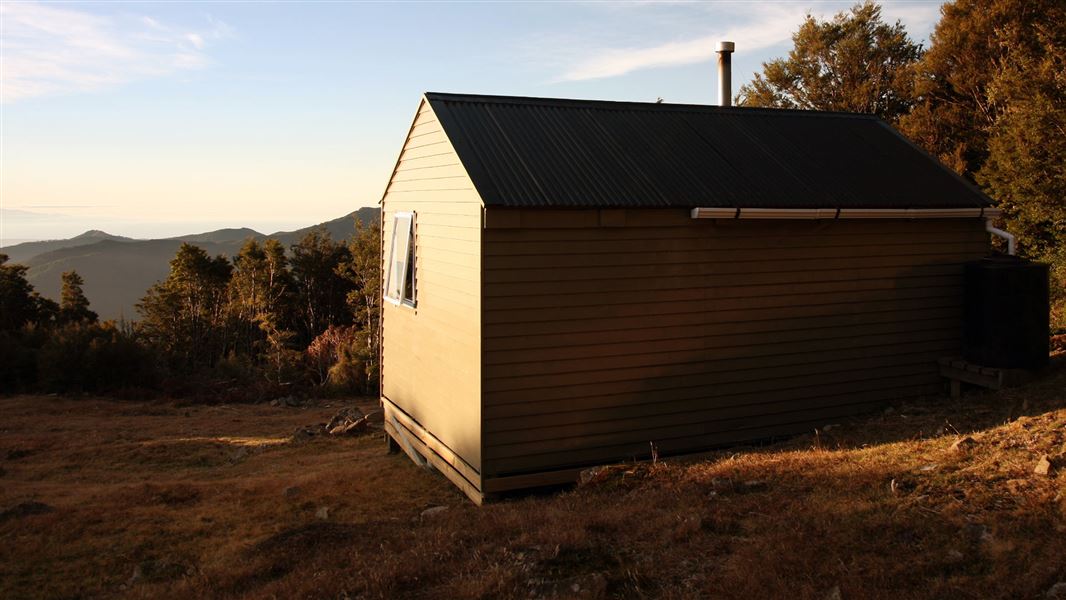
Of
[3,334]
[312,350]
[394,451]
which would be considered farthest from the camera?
[312,350]

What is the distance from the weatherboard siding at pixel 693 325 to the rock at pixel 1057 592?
4.56 meters

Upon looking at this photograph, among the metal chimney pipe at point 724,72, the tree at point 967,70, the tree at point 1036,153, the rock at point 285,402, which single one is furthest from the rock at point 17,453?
the tree at point 967,70

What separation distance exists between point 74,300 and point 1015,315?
4059 centimetres

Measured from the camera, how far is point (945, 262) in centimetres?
984

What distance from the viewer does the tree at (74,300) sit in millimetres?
36094

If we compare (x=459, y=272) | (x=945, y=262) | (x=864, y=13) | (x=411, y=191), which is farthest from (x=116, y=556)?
(x=864, y=13)

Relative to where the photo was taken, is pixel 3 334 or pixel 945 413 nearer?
pixel 945 413

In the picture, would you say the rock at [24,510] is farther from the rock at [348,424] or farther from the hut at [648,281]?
the rock at [348,424]

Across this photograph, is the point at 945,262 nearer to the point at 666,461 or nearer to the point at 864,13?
the point at 666,461

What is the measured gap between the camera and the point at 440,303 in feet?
30.0

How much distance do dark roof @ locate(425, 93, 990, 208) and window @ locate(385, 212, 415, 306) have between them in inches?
77.6

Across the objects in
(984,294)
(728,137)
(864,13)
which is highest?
(864,13)

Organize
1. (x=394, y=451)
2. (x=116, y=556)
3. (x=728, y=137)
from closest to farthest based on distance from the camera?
(x=116, y=556) → (x=728, y=137) → (x=394, y=451)

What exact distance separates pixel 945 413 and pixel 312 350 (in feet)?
87.7
